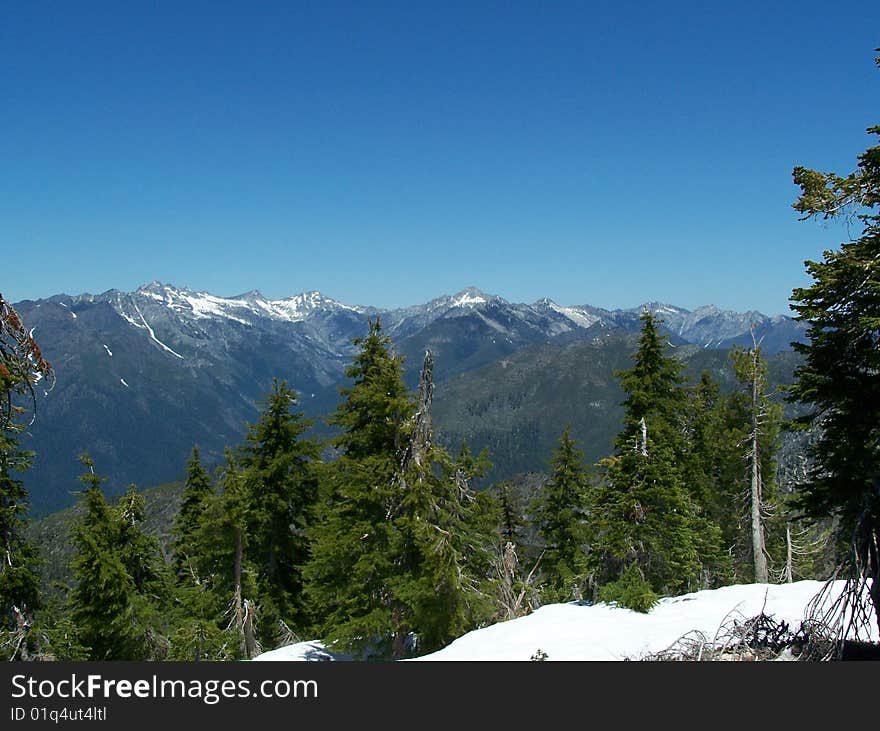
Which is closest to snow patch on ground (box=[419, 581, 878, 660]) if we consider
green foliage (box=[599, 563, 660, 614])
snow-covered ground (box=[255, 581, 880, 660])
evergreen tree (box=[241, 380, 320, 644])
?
snow-covered ground (box=[255, 581, 880, 660])

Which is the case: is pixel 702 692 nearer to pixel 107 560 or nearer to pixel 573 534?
pixel 107 560

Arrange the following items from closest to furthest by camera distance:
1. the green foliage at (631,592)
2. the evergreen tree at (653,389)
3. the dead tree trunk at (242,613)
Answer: the green foliage at (631,592), the dead tree trunk at (242,613), the evergreen tree at (653,389)

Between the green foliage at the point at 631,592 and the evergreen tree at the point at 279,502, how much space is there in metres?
12.0

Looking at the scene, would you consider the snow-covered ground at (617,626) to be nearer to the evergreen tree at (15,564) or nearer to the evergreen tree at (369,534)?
the evergreen tree at (369,534)

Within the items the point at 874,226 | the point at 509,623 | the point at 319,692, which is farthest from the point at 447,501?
the point at 874,226

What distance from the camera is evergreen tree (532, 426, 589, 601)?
31859 mm

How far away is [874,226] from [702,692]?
7.92 meters

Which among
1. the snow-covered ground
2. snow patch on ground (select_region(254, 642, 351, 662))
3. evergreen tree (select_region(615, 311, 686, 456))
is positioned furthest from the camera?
evergreen tree (select_region(615, 311, 686, 456))

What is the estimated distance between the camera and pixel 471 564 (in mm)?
18750

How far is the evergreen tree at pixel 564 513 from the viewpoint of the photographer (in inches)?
1254

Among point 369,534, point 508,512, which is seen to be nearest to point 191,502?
point 508,512

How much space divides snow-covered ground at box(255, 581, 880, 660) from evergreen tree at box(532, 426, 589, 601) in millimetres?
14064

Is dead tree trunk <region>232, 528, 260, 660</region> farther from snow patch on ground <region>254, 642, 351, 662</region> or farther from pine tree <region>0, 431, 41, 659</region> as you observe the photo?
pine tree <region>0, 431, 41, 659</region>

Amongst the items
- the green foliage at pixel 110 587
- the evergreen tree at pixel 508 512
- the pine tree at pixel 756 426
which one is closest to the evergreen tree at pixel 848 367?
the pine tree at pixel 756 426
